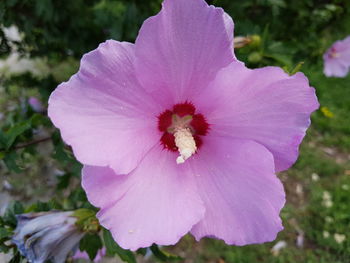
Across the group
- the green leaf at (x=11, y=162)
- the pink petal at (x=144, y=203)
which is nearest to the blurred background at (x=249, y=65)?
the green leaf at (x=11, y=162)

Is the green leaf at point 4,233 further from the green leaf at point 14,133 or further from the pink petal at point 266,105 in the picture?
the pink petal at point 266,105

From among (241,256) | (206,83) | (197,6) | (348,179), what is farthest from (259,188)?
(348,179)

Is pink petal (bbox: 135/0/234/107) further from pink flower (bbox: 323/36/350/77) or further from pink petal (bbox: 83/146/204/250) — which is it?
pink flower (bbox: 323/36/350/77)

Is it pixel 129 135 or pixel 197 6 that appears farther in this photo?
pixel 129 135

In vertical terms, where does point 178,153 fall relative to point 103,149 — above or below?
below

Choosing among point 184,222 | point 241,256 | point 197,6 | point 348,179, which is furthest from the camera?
point 348,179

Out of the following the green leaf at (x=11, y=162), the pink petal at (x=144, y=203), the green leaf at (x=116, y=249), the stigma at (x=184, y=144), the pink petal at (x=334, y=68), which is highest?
the stigma at (x=184, y=144)

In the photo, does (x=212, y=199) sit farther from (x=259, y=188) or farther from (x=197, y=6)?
(x=197, y=6)
